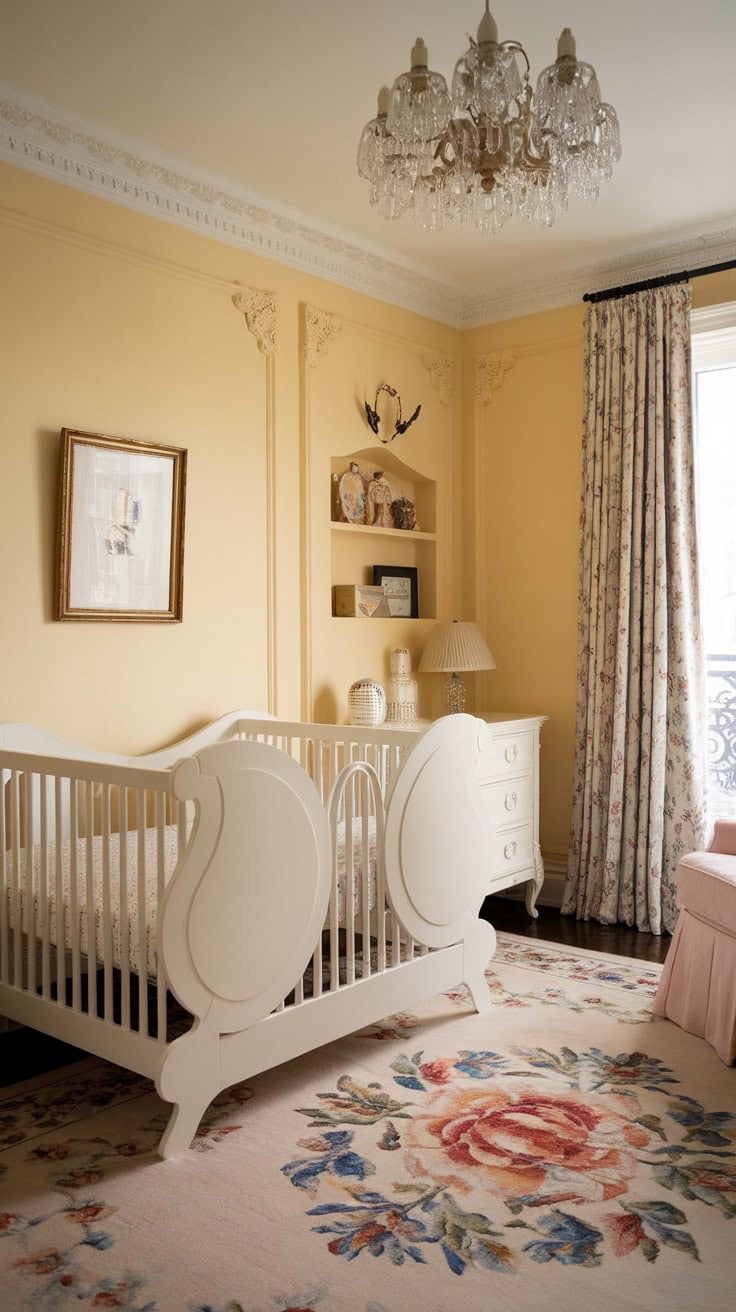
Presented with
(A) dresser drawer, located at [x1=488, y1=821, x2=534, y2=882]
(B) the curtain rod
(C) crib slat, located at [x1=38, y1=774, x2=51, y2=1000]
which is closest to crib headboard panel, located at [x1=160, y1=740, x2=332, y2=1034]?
(C) crib slat, located at [x1=38, y1=774, x2=51, y2=1000]

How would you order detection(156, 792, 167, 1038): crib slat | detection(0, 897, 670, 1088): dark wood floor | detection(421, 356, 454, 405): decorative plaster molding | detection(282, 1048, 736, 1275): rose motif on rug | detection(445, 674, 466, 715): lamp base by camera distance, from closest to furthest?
detection(282, 1048, 736, 1275): rose motif on rug < detection(156, 792, 167, 1038): crib slat < detection(0, 897, 670, 1088): dark wood floor < detection(445, 674, 466, 715): lamp base < detection(421, 356, 454, 405): decorative plaster molding

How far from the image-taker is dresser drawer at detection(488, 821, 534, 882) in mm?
4004

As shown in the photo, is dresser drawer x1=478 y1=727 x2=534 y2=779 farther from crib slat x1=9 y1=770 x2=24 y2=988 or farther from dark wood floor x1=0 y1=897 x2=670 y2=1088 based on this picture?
crib slat x1=9 y1=770 x2=24 y2=988

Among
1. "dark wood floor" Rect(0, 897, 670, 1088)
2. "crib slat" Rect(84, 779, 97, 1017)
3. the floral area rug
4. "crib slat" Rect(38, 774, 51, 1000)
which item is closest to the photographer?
the floral area rug

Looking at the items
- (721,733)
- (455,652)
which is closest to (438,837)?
(455,652)

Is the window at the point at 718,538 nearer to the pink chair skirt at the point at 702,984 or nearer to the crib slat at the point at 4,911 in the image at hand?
the pink chair skirt at the point at 702,984

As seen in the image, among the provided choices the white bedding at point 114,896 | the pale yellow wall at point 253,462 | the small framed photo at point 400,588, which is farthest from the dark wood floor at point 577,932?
the small framed photo at point 400,588

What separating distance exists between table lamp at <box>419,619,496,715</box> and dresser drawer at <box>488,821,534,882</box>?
0.62m

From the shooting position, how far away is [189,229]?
3549 millimetres

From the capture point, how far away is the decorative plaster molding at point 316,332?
3998 millimetres

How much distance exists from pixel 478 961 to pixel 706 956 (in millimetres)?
642

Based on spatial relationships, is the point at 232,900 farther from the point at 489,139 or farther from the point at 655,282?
the point at 655,282

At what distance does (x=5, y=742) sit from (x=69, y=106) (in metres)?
1.86

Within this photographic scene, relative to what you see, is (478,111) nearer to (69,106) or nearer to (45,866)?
(69,106)
